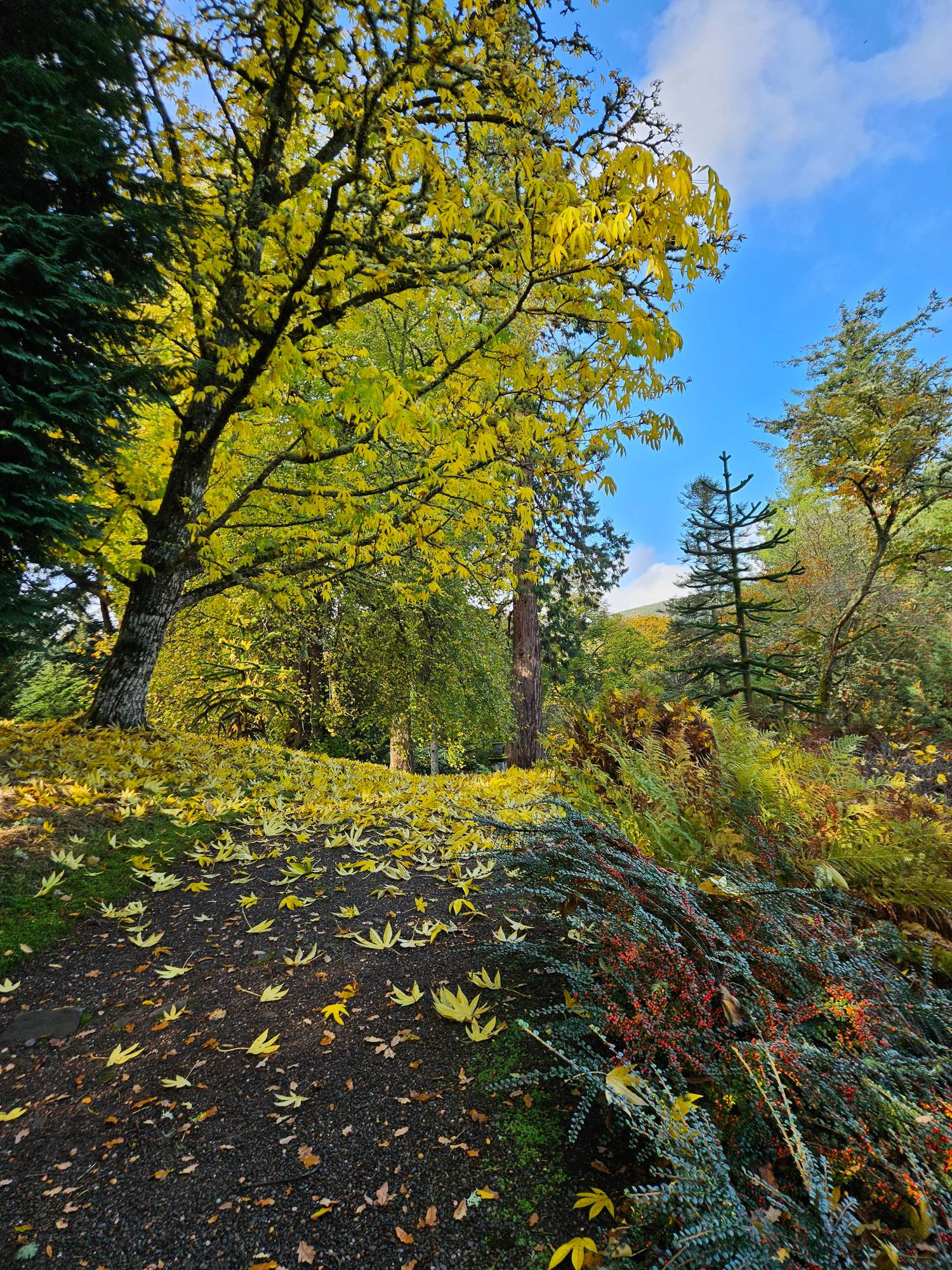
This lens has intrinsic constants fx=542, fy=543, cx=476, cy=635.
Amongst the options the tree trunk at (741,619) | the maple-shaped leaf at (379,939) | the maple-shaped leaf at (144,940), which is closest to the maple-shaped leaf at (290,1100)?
the maple-shaped leaf at (379,939)

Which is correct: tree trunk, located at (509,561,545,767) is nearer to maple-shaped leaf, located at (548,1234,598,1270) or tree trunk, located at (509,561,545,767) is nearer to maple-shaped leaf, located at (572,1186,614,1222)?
maple-shaped leaf, located at (572,1186,614,1222)

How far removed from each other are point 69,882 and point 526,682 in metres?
7.61

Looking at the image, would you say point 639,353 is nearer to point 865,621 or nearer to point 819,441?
point 819,441

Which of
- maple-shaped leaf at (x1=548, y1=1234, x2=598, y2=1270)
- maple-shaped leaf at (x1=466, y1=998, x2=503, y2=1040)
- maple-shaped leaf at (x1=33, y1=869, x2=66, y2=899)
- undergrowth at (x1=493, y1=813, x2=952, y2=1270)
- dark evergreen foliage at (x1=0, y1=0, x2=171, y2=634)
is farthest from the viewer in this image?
dark evergreen foliage at (x1=0, y1=0, x2=171, y2=634)

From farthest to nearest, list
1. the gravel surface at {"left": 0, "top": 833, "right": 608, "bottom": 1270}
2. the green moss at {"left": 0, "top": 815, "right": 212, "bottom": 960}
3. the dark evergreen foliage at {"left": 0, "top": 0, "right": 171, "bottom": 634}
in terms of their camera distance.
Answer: the dark evergreen foliage at {"left": 0, "top": 0, "right": 171, "bottom": 634}
the green moss at {"left": 0, "top": 815, "right": 212, "bottom": 960}
the gravel surface at {"left": 0, "top": 833, "right": 608, "bottom": 1270}

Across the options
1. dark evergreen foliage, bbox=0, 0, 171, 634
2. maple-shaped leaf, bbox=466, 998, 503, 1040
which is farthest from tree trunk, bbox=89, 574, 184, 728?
maple-shaped leaf, bbox=466, 998, 503, 1040

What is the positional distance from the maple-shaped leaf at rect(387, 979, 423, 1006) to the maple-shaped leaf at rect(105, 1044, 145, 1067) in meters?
0.89

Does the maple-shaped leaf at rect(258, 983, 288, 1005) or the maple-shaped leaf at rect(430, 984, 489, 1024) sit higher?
the maple-shaped leaf at rect(430, 984, 489, 1024)

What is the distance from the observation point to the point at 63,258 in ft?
11.3

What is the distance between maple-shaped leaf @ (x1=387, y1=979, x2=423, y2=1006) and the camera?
1.99 meters

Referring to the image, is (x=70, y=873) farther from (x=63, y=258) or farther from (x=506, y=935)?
(x=63, y=258)

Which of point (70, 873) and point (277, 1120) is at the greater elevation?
point (70, 873)

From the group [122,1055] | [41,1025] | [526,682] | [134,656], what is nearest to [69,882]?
[41,1025]

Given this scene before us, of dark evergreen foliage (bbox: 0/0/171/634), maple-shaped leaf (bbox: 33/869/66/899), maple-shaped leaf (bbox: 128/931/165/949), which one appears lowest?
maple-shaped leaf (bbox: 128/931/165/949)
